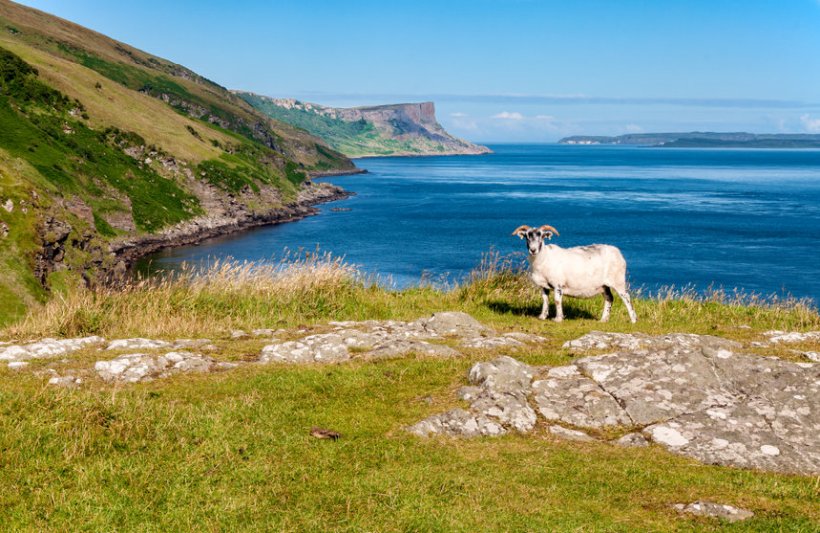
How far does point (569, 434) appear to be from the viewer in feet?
33.5

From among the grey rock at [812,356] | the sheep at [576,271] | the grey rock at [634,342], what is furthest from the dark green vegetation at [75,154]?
the grey rock at [812,356]

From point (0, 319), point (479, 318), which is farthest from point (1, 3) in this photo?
point (479, 318)

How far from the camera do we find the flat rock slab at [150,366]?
1207 centimetres

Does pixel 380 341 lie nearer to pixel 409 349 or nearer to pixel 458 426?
pixel 409 349

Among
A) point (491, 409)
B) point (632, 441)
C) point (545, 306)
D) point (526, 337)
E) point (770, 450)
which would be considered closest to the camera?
point (770, 450)

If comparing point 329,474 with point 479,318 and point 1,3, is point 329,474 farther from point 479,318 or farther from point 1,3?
point 1,3

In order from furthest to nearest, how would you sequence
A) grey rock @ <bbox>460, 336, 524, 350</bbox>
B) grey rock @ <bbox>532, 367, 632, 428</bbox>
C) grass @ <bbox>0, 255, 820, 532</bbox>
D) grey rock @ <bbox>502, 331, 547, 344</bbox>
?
grey rock @ <bbox>502, 331, 547, 344</bbox> → grey rock @ <bbox>460, 336, 524, 350</bbox> → grey rock @ <bbox>532, 367, 632, 428</bbox> → grass @ <bbox>0, 255, 820, 532</bbox>

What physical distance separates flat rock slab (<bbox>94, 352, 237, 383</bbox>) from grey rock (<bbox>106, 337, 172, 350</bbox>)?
128 centimetres

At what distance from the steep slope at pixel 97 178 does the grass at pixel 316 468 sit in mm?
34605

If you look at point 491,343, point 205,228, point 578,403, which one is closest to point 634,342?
point 491,343

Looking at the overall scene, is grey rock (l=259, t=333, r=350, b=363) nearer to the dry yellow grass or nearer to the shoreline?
the shoreline

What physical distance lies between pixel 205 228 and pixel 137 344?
98294mm

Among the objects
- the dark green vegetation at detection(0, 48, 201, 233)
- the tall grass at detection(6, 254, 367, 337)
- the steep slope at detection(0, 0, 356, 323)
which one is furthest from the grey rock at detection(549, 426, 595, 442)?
the dark green vegetation at detection(0, 48, 201, 233)

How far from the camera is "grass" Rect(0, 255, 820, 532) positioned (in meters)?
7.41
